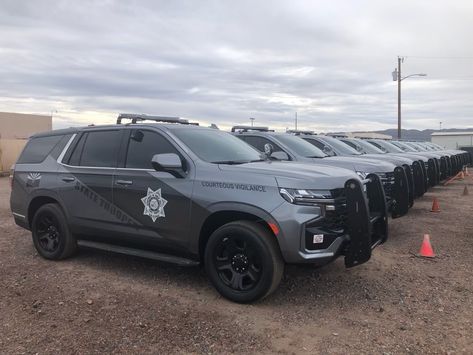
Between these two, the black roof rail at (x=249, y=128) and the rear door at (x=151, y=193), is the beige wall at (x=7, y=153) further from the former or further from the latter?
the rear door at (x=151, y=193)

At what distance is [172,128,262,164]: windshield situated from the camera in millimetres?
5590

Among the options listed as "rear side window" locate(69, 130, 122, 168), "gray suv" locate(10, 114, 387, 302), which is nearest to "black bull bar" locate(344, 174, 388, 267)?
"gray suv" locate(10, 114, 387, 302)

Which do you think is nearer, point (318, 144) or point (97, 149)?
point (97, 149)

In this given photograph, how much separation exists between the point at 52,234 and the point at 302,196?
12.1ft

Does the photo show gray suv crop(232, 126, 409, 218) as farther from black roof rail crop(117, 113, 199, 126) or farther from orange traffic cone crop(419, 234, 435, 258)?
black roof rail crop(117, 113, 199, 126)

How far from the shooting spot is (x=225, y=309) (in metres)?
4.81

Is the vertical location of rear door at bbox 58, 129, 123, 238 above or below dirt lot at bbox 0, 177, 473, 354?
above

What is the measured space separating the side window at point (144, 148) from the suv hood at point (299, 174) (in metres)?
0.80

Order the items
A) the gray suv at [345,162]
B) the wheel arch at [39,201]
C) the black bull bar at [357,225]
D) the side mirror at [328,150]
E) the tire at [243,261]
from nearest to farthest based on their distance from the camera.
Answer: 1. the tire at [243,261]
2. the black bull bar at [357,225]
3. the wheel arch at [39,201]
4. the gray suv at [345,162]
5. the side mirror at [328,150]

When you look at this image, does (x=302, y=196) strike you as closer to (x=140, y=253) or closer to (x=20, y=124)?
(x=140, y=253)

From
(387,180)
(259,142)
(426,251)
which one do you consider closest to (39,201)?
(259,142)

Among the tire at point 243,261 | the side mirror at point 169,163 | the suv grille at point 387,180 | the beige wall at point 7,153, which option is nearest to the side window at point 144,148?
the side mirror at point 169,163

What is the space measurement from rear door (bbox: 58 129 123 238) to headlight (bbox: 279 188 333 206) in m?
2.13

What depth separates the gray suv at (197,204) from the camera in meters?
4.74
